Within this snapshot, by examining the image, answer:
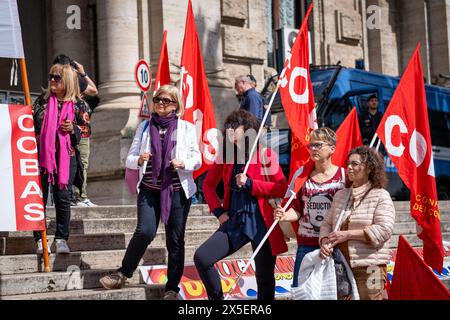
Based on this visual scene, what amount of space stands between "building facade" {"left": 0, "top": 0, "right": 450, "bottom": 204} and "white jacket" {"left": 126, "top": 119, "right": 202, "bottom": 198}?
260 inches

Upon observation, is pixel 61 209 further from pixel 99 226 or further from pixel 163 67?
pixel 163 67

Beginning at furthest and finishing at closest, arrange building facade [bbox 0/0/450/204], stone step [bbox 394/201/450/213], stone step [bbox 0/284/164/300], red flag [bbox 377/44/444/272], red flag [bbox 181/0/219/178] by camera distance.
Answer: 1. building facade [bbox 0/0/450/204]
2. stone step [bbox 394/201/450/213]
3. red flag [bbox 181/0/219/178]
4. red flag [bbox 377/44/444/272]
5. stone step [bbox 0/284/164/300]

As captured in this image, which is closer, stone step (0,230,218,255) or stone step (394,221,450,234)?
stone step (0,230,218,255)

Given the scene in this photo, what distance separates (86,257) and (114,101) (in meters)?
6.75

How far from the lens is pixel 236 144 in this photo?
6.85m

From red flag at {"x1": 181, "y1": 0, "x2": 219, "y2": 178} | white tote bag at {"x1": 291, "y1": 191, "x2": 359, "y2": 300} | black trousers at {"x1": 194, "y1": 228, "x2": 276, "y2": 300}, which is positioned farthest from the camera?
red flag at {"x1": 181, "y1": 0, "x2": 219, "y2": 178}

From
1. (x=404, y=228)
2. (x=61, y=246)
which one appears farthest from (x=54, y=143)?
(x=404, y=228)

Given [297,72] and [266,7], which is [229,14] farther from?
[297,72]

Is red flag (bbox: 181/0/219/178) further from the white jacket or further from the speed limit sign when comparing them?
the speed limit sign

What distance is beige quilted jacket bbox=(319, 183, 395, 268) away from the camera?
5977 millimetres

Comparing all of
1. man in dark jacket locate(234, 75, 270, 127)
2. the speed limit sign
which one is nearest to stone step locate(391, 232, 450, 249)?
man in dark jacket locate(234, 75, 270, 127)

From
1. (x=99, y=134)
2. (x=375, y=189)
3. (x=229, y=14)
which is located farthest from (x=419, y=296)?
(x=229, y=14)
